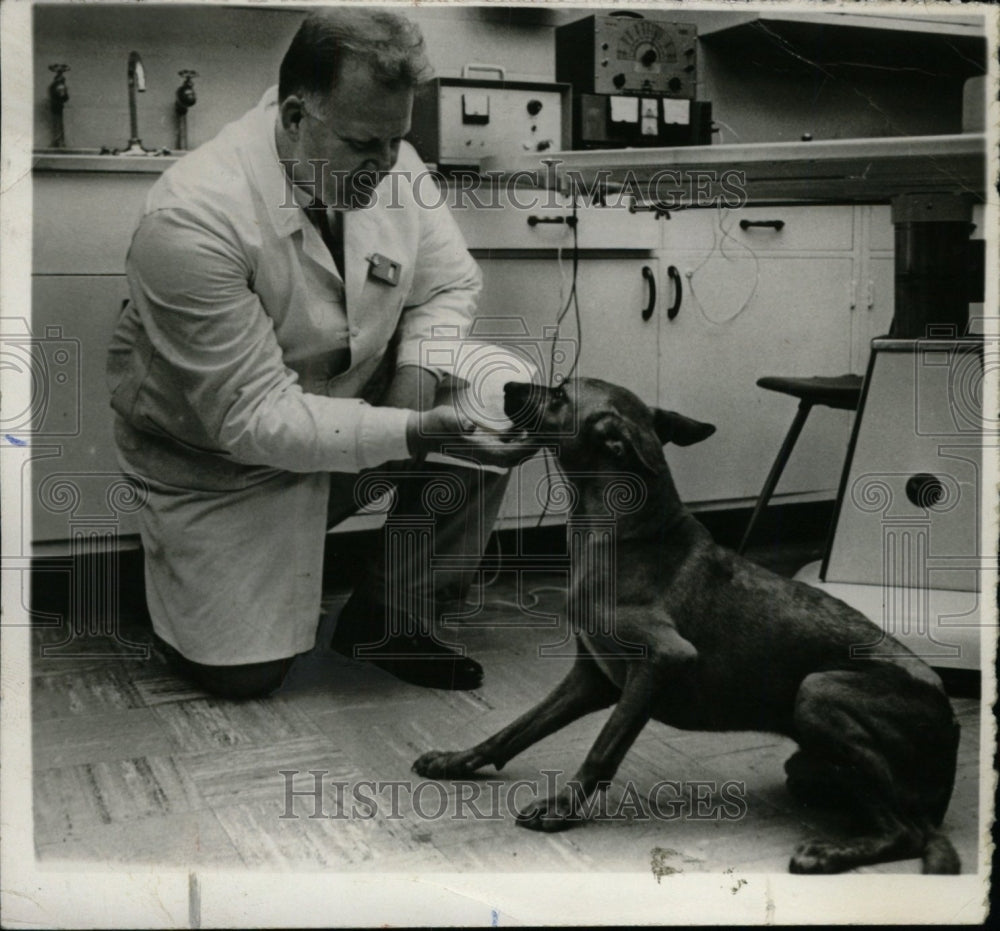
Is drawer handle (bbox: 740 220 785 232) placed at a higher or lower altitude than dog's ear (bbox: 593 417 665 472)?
higher

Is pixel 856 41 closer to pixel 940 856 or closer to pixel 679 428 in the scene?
pixel 679 428

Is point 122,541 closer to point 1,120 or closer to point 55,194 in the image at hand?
point 55,194

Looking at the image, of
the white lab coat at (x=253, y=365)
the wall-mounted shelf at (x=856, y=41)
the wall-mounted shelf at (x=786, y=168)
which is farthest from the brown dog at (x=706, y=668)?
the wall-mounted shelf at (x=856, y=41)

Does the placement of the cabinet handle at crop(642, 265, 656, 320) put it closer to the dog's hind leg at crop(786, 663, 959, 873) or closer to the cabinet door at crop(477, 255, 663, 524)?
the cabinet door at crop(477, 255, 663, 524)

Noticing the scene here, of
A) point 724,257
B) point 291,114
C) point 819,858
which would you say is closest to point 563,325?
point 724,257

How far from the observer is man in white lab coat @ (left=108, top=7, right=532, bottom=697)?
1.64 metres

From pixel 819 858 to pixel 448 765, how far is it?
0.53 meters

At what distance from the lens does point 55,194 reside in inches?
66.6

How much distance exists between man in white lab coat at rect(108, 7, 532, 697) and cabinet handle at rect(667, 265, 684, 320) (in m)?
0.32

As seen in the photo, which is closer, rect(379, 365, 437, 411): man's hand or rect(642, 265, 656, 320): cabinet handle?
rect(379, 365, 437, 411): man's hand

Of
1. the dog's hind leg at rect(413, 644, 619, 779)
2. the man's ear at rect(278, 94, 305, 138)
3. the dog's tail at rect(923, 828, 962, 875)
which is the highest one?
the man's ear at rect(278, 94, 305, 138)

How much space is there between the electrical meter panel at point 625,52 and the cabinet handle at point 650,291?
29 centimetres

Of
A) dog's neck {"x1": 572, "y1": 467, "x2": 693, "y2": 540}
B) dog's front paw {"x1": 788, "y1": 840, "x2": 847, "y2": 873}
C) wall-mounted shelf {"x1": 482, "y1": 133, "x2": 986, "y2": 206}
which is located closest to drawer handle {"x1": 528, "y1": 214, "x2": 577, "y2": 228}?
wall-mounted shelf {"x1": 482, "y1": 133, "x2": 986, "y2": 206}

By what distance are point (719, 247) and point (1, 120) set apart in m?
1.07
